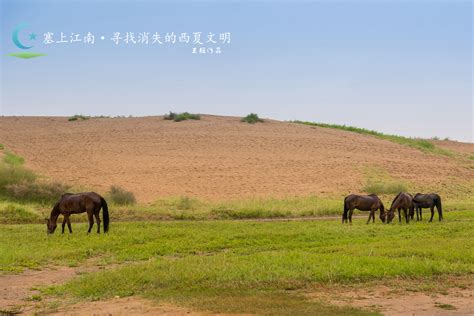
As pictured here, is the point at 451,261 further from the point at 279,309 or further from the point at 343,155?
the point at 343,155

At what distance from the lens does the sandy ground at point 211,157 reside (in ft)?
135

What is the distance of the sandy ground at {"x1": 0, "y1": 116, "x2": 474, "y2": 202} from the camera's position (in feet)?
135

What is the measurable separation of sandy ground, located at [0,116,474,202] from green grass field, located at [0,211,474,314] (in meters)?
15.4

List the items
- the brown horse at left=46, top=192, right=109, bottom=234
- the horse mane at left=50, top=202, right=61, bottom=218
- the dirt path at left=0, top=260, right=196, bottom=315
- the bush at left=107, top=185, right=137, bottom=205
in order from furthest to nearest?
the bush at left=107, top=185, right=137, bottom=205, the horse mane at left=50, top=202, right=61, bottom=218, the brown horse at left=46, top=192, right=109, bottom=234, the dirt path at left=0, top=260, right=196, bottom=315

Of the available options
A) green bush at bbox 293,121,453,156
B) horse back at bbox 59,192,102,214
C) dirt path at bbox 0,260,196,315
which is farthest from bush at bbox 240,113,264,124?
dirt path at bbox 0,260,196,315

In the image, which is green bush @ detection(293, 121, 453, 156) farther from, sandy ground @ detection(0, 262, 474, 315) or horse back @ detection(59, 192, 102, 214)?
sandy ground @ detection(0, 262, 474, 315)

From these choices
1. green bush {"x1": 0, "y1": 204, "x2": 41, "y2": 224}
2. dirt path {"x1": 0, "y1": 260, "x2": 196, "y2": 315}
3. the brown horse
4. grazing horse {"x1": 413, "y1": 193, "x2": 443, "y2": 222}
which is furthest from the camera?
green bush {"x1": 0, "y1": 204, "x2": 41, "y2": 224}

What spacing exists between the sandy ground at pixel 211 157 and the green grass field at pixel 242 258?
50.5 ft

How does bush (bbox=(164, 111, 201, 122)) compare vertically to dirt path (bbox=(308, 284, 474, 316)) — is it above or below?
above

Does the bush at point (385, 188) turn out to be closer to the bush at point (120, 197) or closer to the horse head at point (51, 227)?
the bush at point (120, 197)

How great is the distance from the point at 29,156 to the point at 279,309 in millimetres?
41655

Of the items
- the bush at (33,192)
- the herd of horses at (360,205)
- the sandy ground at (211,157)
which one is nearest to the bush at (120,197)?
the sandy ground at (211,157)

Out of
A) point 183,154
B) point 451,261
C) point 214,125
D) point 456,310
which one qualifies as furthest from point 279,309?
point 214,125

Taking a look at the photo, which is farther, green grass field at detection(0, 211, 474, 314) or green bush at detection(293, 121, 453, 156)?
green bush at detection(293, 121, 453, 156)
